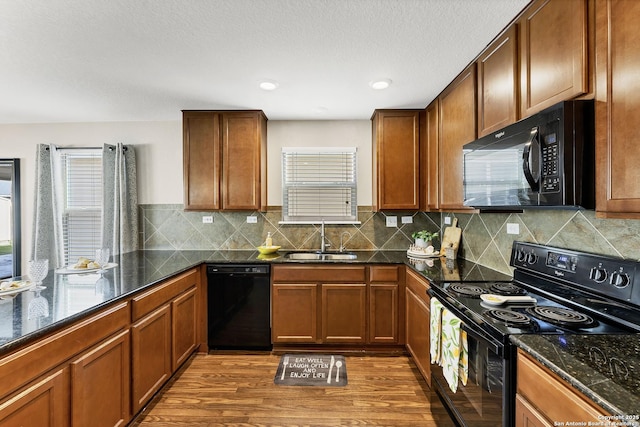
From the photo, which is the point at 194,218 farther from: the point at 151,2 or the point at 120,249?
the point at 151,2

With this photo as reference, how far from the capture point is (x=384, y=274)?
2.71m

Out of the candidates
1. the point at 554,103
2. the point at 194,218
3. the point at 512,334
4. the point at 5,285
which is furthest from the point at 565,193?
the point at 194,218

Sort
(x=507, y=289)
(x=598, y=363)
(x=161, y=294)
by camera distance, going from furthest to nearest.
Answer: (x=161, y=294) < (x=507, y=289) < (x=598, y=363)

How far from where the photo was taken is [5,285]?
1.66 meters

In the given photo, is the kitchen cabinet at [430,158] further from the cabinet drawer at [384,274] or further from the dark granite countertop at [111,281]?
the cabinet drawer at [384,274]

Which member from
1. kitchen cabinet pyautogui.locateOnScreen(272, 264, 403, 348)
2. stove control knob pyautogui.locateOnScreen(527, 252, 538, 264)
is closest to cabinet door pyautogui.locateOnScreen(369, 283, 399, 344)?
kitchen cabinet pyautogui.locateOnScreen(272, 264, 403, 348)

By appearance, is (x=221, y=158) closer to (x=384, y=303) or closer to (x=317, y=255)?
(x=317, y=255)

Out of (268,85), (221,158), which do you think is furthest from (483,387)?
(221,158)

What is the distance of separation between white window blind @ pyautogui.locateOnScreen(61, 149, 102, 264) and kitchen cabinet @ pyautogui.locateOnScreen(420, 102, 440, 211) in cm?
352

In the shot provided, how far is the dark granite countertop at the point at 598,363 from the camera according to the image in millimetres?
723

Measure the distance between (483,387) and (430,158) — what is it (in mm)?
2047

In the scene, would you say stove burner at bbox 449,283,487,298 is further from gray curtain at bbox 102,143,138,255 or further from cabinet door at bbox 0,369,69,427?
gray curtain at bbox 102,143,138,255

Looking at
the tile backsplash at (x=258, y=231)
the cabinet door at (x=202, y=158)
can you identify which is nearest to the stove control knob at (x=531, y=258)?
the tile backsplash at (x=258, y=231)

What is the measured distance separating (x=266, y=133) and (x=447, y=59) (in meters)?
1.99
